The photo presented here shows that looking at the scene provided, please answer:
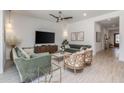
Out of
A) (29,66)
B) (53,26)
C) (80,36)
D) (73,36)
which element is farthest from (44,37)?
(29,66)

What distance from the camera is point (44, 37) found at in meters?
6.80

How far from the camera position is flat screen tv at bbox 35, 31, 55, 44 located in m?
6.41

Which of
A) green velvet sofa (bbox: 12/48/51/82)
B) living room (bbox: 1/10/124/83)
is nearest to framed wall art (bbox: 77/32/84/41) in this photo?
living room (bbox: 1/10/124/83)

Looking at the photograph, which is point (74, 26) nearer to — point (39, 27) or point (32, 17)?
point (39, 27)

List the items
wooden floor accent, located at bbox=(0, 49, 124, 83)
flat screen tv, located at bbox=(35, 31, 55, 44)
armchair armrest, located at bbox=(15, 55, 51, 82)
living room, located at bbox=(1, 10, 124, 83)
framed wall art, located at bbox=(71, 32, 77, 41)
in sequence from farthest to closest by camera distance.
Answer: framed wall art, located at bbox=(71, 32, 77, 41), flat screen tv, located at bbox=(35, 31, 55, 44), living room, located at bbox=(1, 10, 124, 83), wooden floor accent, located at bbox=(0, 49, 124, 83), armchair armrest, located at bbox=(15, 55, 51, 82)

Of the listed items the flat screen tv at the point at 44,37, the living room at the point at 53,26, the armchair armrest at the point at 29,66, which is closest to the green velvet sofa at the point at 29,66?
the armchair armrest at the point at 29,66

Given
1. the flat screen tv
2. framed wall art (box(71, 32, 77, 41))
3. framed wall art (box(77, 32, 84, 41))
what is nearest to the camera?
the flat screen tv

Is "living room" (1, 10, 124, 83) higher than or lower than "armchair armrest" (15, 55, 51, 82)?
higher

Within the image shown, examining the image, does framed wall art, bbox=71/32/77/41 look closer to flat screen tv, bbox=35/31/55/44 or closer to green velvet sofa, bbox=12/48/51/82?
flat screen tv, bbox=35/31/55/44

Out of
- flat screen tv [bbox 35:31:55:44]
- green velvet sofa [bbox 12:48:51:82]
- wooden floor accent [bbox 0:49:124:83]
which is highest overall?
flat screen tv [bbox 35:31:55:44]

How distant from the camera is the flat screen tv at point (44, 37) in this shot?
21.0 feet
